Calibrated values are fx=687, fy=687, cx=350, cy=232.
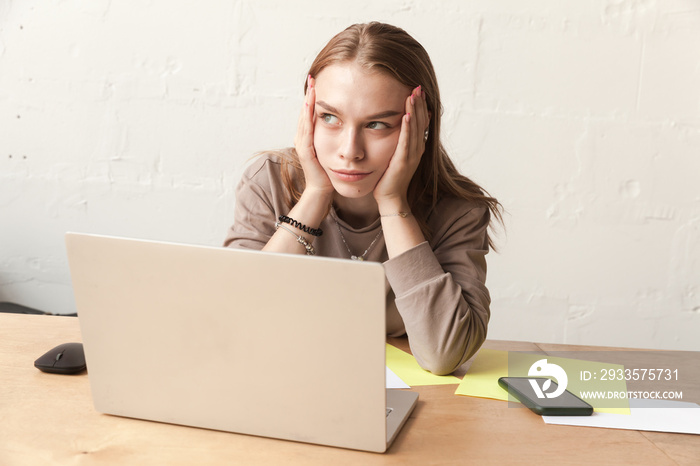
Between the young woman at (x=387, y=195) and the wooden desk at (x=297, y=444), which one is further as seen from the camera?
the young woman at (x=387, y=195)

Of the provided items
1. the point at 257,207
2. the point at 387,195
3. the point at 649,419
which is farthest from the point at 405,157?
the point at 649,419

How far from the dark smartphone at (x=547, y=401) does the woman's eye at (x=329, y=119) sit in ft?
1.82

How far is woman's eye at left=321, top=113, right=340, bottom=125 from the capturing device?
1.27 meters

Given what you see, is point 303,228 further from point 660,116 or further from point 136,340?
point 660,116

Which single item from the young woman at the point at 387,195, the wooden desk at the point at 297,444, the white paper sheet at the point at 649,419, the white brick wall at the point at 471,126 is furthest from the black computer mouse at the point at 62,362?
the white brick wall at the point at 471,126

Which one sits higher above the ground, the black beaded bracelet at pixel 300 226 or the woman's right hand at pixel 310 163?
the woman's right hand at pixel 310 163

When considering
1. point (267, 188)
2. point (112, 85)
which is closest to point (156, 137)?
point (112, 85)

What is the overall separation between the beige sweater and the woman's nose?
0.20 meters

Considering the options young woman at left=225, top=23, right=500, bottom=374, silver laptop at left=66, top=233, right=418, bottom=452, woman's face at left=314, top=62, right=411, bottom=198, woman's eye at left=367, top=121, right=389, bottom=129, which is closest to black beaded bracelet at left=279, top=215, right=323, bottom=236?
young woman at left=225, top=23, right=500, bottom=374

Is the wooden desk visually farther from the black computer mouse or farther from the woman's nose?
the woman's nose

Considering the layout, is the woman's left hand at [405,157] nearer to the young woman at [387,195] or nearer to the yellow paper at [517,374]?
the young woman at [387,195]

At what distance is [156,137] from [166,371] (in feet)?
5.47

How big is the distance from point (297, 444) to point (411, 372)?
0.36 m

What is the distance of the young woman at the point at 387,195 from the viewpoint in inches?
46.8
